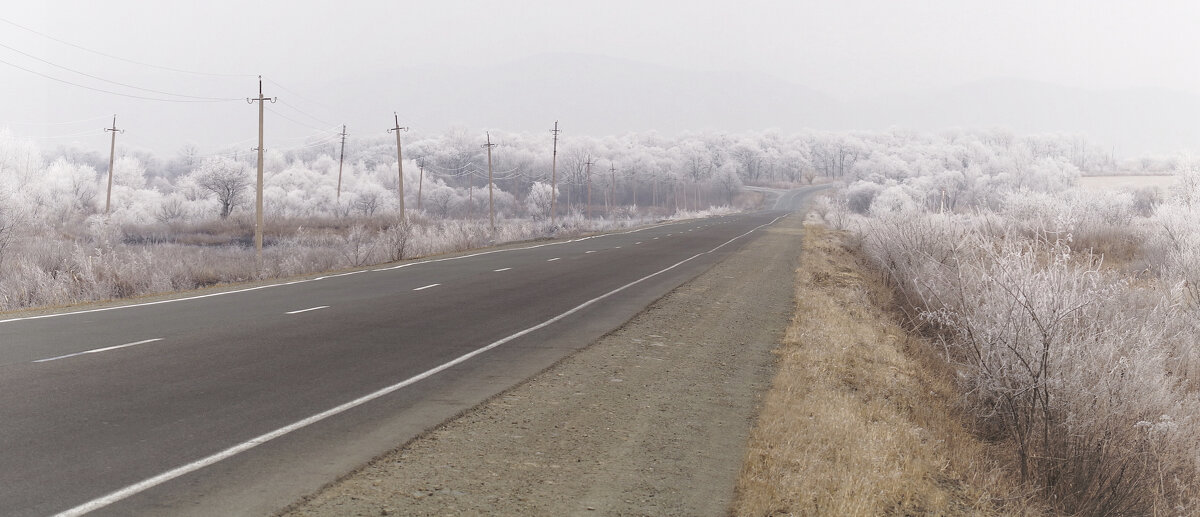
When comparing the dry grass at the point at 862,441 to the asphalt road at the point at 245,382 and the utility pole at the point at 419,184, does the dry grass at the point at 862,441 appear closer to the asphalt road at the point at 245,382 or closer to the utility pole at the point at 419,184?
the asphalt road at the point at 245,382

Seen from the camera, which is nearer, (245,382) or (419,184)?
(245,382)

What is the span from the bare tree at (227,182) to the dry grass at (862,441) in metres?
65.3

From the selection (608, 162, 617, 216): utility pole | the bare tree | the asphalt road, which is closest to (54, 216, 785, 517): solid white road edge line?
the asphalt road

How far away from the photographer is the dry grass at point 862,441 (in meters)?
5.61

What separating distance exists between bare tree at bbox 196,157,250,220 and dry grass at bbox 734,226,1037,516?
2570 inches

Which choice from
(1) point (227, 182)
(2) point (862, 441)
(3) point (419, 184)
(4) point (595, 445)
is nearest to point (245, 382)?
(4) point (595, 445)

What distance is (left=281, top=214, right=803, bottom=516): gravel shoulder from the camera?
4.93 metres

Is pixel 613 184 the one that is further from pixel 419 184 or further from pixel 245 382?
pixel 245 382

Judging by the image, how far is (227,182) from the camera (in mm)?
67625

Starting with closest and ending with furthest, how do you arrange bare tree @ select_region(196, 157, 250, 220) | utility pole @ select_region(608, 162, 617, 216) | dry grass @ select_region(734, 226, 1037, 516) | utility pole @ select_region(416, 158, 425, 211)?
dry grass @ select_region(734, 226, 1037, 516)
bare tree @ select_region(196, 157, 250, 220)
utility pole @ select_region(416, 158, 425, 211)
utility pole @ select_region(608, 162, 617, 216)

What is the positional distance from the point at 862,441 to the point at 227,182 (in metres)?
71.5

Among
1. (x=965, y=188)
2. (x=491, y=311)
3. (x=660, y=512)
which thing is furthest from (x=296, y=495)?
(x=965, y=188)

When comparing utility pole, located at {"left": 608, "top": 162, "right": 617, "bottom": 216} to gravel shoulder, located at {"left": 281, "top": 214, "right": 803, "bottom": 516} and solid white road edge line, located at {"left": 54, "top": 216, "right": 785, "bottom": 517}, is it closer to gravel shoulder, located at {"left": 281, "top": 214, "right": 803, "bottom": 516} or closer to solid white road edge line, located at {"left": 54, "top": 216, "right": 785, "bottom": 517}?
gravel shoulder, located at {"left": 281, "top": 214, "right": 803, "bottom": 516}

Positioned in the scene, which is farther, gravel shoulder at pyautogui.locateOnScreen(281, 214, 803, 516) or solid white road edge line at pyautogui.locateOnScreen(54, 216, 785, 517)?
gravel shoulder at pyautogui.locateOnScreen(281, 214, 803, 516)
